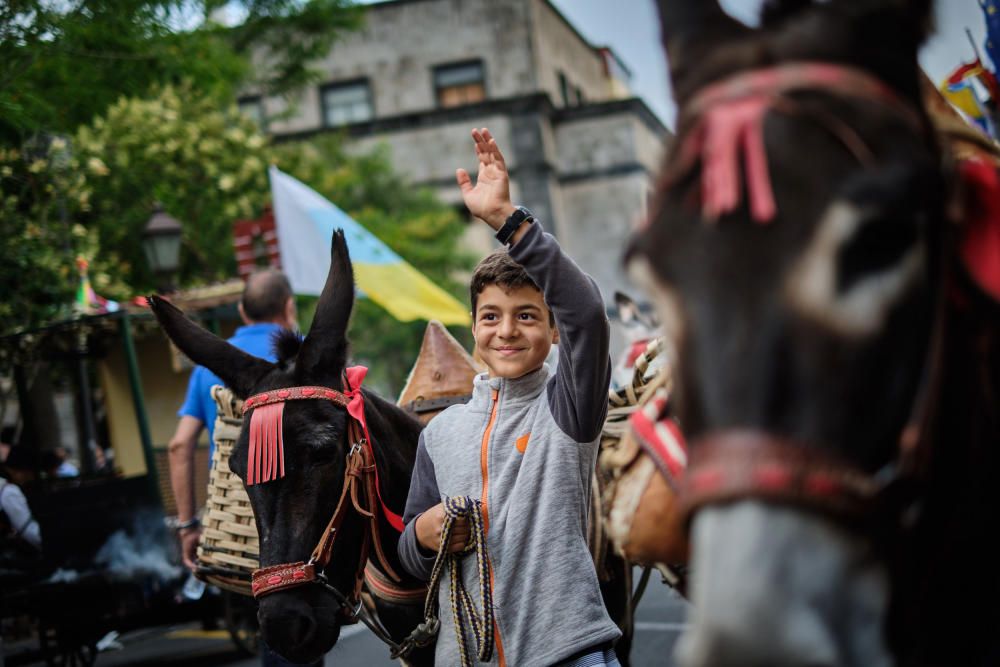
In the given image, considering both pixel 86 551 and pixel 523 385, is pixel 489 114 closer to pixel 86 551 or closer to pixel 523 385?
pixel 86 551

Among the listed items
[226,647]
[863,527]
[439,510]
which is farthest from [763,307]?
[226,647]

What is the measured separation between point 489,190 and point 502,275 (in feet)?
1.12

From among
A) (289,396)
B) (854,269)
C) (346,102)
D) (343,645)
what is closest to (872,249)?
(854,269)

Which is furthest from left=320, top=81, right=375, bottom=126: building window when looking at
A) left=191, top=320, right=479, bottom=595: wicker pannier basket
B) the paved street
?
left=191, top=320, right=479, bottom=595: wicker pannier basket

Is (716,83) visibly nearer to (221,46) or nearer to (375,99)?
(221,46)

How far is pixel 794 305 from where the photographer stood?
1.32 meters

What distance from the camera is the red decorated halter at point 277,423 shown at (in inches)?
126

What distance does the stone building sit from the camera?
2875 cm

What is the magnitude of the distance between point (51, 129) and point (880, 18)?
12360mm

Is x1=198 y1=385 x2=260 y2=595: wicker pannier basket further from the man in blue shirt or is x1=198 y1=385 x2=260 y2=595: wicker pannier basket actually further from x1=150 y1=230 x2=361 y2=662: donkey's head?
the man in blue shirt

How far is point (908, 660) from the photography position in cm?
144

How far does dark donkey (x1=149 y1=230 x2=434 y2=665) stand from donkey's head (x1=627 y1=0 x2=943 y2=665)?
199 centimetres

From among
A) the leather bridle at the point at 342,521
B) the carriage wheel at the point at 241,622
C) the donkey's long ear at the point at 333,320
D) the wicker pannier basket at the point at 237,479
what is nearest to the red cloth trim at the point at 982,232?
the leather bridle at the point at 342,521

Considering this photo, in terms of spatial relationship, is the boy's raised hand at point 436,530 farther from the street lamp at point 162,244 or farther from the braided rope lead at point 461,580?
the street lamp at point 162,244
